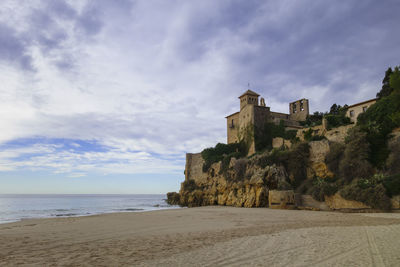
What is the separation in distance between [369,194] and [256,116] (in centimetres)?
2451

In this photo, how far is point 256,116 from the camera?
40.2 m

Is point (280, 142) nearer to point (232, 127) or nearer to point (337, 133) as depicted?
point (337, 133)

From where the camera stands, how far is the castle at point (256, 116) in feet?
130

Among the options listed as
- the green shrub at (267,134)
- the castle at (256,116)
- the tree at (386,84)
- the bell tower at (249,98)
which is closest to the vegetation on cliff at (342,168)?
the tree at (386,84)

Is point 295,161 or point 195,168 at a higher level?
point 295,161

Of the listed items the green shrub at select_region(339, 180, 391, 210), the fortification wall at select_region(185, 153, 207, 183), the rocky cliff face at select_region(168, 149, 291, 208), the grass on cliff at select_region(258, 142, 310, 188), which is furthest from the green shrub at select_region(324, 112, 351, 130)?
the fortification wall at select_region(185, 153, 207, 183)

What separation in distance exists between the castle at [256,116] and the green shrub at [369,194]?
20517 mm

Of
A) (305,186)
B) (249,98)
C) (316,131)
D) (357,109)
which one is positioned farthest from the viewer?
(249,98)

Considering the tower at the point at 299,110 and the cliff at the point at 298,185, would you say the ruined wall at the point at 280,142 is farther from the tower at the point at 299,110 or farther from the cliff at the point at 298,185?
the tower at the point at 299,110

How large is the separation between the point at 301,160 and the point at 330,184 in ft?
17.9

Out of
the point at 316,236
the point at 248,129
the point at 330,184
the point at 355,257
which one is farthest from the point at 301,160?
the point at 355,257

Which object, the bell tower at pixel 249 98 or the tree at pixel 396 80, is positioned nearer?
the tree at pixel 396 80

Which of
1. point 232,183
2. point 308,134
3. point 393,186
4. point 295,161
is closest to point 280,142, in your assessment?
point 308,134

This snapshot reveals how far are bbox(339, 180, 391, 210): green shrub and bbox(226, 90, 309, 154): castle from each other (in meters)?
20.5
